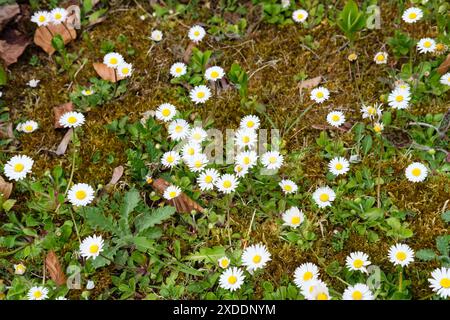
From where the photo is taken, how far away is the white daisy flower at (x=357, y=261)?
2270 millimetres

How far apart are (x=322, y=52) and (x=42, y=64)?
1.66m

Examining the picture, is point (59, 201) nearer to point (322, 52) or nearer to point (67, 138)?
point (67, 138)

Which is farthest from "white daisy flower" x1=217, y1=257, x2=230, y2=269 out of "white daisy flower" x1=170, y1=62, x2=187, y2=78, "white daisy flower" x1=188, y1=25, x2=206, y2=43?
"white daisy flower" x1=188, y1=25, x2=206, y2=43

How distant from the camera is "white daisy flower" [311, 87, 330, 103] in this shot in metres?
2.87

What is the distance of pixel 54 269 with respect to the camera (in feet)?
7.89

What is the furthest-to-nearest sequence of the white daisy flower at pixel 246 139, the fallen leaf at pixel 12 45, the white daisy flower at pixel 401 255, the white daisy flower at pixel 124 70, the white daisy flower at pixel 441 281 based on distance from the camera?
the fallen leaf at pixel 12 45, the white daisy flower at pixel 124 70, the white daisy flower at pixel 246 139, the white daisy flower at pixel 401 255, the white daisy flower at pixel 441 281

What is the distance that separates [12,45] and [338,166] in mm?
2034

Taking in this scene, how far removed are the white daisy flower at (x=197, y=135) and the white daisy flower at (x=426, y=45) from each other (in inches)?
49.7

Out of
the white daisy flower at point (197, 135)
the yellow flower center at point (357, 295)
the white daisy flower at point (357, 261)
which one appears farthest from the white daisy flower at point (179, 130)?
the yellow flower center at point (357, 295)

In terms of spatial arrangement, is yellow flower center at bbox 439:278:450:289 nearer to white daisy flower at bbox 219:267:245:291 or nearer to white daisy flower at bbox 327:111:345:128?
white daisy flower at bbox 219:267:245:291

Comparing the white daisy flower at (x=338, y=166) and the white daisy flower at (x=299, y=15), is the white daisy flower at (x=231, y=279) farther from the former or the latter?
the white daisy flower at (x=299, y=15)

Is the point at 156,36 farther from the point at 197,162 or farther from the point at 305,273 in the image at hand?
the point at 305,273

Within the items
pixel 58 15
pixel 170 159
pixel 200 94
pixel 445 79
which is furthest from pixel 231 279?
pixel 58 15

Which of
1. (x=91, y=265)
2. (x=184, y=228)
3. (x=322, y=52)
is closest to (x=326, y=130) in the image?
(x=322, y=52)
